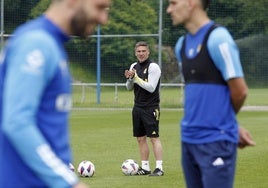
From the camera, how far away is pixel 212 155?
6.09 metres

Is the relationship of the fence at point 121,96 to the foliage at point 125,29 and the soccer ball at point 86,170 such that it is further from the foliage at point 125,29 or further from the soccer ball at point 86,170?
the soccer ball at point 86,170

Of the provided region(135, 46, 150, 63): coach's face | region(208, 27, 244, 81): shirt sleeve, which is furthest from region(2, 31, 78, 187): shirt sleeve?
region(135, 46, 150, 63): coach's face

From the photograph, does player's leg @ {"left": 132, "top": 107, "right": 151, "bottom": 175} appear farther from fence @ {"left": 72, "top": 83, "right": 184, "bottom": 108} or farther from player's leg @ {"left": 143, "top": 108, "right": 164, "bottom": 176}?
fence @ {"left": 72, "top": 83, "right": 184, "bottom": 108}

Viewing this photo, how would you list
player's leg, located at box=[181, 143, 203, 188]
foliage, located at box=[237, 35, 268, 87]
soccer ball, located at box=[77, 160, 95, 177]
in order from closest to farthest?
player's leg, located at box=[181, 143, 203, 188] < soccer ball, located at box=[77, 160, 95, 177] < foliage, located at box=[237, 35, 268, 87]

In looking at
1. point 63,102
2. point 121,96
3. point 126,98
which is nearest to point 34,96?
point 63,102

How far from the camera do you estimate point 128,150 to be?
17.6 m

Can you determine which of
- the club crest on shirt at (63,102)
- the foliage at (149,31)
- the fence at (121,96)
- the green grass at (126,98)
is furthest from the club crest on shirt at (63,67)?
the foliage at (149,31)

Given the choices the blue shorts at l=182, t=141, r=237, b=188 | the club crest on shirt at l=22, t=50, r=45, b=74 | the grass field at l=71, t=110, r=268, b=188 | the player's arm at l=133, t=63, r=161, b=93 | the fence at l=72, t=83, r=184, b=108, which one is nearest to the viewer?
the club crest on shirt at l=22, t=50, r=45, b=74

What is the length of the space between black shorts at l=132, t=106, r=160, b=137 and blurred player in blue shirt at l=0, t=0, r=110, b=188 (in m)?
9.70

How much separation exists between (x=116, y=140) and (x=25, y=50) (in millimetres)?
16213

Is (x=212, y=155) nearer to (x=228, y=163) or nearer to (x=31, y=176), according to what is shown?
(x=228, y=163)

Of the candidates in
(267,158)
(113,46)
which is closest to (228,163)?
(267,158)

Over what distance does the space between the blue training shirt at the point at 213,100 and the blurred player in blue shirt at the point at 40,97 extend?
77.4 inches

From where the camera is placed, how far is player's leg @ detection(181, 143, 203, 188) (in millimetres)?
6285
